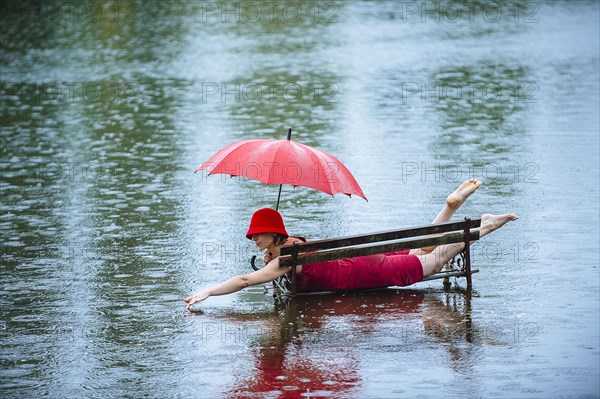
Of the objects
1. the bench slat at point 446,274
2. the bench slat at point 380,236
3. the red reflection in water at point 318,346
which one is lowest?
the red reflection in water at point 318,346

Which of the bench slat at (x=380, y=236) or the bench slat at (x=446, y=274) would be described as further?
the bench slat at (x=446, y=274)

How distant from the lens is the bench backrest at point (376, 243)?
8.17 m

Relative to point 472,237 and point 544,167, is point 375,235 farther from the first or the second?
point 544,167

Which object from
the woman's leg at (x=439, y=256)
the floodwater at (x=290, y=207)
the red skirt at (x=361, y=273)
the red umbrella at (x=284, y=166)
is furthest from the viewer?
the woman's leg at (x=439, y=256)

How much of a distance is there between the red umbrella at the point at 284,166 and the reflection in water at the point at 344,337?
0.96 m

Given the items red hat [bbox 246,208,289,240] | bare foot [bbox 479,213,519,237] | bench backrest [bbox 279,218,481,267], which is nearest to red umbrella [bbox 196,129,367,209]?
red hat [bbox 246,208,289,240]

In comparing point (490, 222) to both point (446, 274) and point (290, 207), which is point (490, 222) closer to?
point (446, 274)

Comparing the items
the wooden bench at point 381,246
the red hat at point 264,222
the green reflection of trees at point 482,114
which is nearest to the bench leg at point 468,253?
the wooden bench at point 381,246

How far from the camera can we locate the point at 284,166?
7.92 meters

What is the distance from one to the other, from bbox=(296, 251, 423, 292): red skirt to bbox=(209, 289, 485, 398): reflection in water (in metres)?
0.10

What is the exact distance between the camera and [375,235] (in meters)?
8.34

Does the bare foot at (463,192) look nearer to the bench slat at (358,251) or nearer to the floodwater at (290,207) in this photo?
the bench slat at (358,251)

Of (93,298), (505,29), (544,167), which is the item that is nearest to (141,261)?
(93,298)

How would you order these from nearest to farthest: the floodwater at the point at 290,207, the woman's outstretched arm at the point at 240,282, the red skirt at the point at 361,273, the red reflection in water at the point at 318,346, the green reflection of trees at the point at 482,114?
the red reflection in water at the point at 318,346 → the floodwater at the point at 290,207 → the woman's outstretched arm at the point at 240,282 → the red skirt at the point at 361,273 → the green reflection of trees at the point at 482,114
